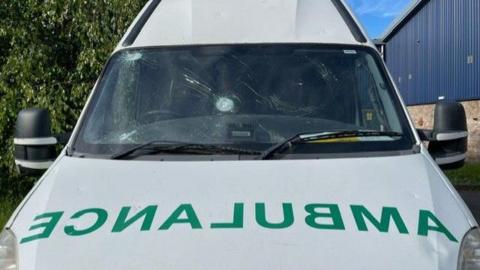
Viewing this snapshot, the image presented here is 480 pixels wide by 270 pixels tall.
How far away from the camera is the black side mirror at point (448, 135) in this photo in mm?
3852

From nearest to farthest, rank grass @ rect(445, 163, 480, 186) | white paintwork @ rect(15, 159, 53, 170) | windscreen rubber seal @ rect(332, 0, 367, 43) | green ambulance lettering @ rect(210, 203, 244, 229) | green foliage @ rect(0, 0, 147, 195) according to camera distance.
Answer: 1. green ambulance lettering @ rect(210, 203, 244, 229)
2. white paintwork @ rect(15, 159, 53, 170)
3. windscreen rubber seal @ rect(332, 0, 367, 43)
4. green foliage @ rect(0, 0, 147, 195)
5. grass @ rect(445, 163, 480, 186)

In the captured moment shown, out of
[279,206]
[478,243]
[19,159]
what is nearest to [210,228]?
[279,206]

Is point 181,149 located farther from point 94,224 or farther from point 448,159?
point 448,159

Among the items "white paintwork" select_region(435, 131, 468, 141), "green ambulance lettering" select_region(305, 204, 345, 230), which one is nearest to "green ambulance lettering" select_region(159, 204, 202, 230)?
"green ambulance lettering" select_region(305, 204, 345, 230)

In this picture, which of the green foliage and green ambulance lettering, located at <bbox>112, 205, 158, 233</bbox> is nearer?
green ambulance lettering, located at <bbox>112, 205, 158, 233</bbox>

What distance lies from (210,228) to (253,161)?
25.8 inches

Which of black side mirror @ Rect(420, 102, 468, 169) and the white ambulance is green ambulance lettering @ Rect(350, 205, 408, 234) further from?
black side mirror @ Rect(420, 102, 468, 169)

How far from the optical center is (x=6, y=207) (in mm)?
7703

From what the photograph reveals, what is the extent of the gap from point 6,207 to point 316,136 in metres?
5.55

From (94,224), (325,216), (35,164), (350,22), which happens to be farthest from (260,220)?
(350,22)

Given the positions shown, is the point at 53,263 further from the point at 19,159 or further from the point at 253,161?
the point at 19,159

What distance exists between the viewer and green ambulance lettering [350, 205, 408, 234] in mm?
2596

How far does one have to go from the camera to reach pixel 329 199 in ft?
9.15

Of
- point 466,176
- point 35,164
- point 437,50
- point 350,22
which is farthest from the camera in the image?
point 437,50
